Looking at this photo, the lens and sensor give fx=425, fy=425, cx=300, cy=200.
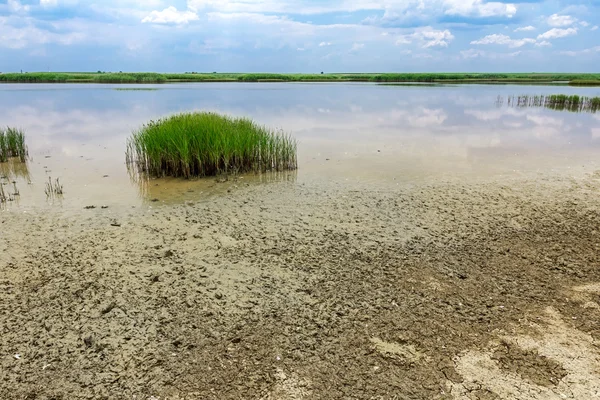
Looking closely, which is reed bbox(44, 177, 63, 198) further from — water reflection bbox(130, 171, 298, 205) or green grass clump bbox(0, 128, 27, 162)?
green grass clump bbox(0, 128, 27, 162)

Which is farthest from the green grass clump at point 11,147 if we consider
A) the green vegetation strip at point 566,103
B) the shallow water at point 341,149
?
the green vegetation strip at point 566,103

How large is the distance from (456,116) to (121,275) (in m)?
23.6

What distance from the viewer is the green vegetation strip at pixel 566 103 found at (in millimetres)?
29062

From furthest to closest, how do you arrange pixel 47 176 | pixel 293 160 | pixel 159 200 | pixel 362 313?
pixel 293 160
pixel 47 176
pixel 159 200
pixel 362 313

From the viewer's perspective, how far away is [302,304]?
462cm

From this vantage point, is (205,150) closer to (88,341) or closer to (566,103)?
(88,341)

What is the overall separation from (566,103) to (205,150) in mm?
30822

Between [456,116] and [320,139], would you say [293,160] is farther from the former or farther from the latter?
[456,116]

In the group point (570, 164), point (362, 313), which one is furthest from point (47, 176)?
point (570, 164)

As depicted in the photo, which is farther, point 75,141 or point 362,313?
point 75,141

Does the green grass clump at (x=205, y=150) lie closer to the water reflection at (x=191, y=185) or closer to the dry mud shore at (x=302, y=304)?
the water reflection at (x=191, y=185)

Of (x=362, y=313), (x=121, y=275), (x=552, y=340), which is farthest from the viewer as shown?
(x=121, y=275)

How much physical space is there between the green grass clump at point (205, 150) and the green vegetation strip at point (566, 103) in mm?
25825

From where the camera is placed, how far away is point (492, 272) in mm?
5391
